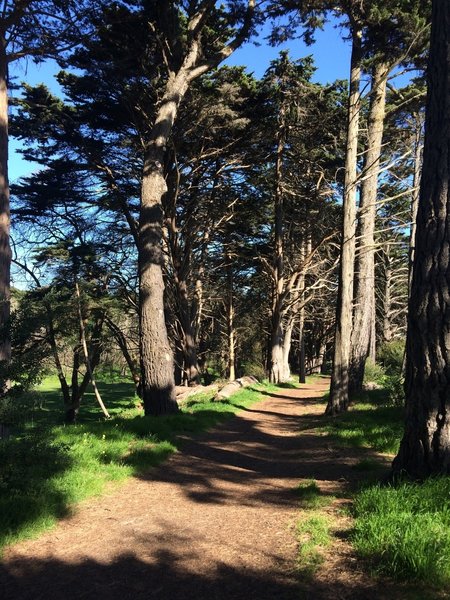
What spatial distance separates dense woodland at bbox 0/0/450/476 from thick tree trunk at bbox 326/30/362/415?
0.04 m

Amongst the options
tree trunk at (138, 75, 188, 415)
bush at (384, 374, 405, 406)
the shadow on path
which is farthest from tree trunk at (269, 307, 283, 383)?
the shadow on path

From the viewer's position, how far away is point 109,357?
2472 centimetres

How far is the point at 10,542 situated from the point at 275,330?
60.4 ft

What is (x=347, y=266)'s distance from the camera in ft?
36.6

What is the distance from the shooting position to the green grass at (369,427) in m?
7.01

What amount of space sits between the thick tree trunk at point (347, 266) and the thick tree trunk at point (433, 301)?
617 centimetres

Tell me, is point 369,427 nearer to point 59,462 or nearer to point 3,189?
point 59,462

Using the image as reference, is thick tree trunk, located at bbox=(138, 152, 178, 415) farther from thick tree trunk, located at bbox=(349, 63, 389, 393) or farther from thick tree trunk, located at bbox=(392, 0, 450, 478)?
thick tree trunk, located at bbox=(392, 0, 450, 478)

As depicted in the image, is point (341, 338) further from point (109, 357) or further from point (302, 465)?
point (109, 357)

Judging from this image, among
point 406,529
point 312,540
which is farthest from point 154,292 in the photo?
point 406,529

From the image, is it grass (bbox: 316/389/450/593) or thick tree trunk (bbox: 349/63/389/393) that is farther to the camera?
thick tree trunk (bbox: 349/63/389/393)

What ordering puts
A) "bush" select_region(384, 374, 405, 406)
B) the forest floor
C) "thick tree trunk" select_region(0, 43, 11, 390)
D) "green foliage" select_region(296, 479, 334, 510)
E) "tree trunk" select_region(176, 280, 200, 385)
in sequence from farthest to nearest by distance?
"tree trunk" select_region(176, 280, 200, 385) → "bush" select_region(384, 374, 405, 406) → "thick tree trunk" select_region(0, 43, 11, 390) → "green foliage" select_region(296, 479, 334, 510) → the forest floor

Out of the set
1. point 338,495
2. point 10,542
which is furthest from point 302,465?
point 10,542

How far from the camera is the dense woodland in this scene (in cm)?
536
